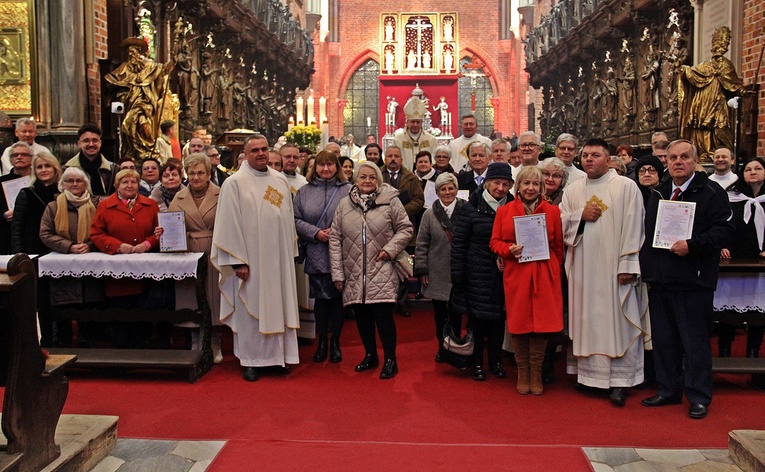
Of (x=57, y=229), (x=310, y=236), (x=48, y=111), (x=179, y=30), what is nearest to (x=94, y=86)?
(x=48, y=111)

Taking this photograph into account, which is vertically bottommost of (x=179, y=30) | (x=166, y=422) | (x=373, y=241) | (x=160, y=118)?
(x=166, y=422)

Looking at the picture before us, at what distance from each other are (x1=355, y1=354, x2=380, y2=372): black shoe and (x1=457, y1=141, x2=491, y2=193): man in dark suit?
7.57 feet

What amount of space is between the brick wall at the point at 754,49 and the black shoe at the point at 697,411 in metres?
5.61

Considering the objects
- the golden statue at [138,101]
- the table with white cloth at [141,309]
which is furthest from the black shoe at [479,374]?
the golden statue at [138,101]

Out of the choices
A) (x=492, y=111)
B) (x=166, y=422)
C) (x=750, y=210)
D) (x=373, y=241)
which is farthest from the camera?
(x=492, y=111)

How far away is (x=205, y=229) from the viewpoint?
586 centimetres

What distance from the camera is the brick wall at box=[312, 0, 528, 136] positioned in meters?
31.4

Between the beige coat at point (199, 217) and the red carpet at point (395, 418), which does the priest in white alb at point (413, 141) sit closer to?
the beige coat at point (199, 217)

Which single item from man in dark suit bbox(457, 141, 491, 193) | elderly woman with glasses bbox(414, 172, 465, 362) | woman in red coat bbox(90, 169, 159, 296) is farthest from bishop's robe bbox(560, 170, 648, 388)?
woman in red coat bbox(90, 169, 159, 296)

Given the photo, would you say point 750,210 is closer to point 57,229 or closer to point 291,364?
point 291,364

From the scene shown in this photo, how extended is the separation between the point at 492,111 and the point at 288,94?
Result: 10900mm

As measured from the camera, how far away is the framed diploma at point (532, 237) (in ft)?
16.2

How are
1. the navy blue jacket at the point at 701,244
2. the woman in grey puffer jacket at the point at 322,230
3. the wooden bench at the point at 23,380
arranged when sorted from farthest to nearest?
the woman in grey puffer jacket at the point at 322,230 → the navy blue jacket at the point at 701,244 → the wooden bench at the point at 23,380

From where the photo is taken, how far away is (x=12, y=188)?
6.25 meters
